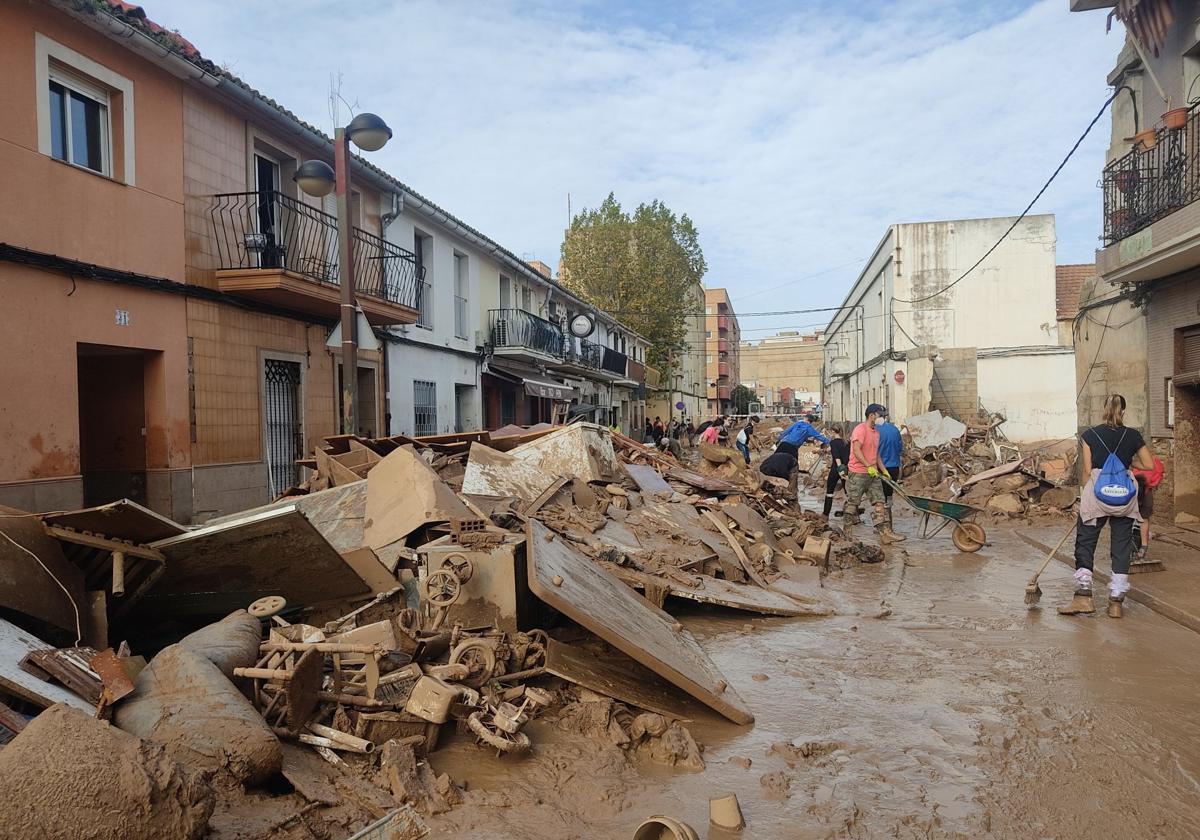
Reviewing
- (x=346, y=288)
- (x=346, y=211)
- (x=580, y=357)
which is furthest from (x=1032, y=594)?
(x=580, y=357)

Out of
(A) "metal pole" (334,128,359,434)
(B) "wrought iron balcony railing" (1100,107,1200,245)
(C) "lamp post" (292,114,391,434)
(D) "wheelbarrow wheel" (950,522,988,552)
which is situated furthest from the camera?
(B) "wrought iron balcony railing" (1100,107,1200,245)

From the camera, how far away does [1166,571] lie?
7.34 m

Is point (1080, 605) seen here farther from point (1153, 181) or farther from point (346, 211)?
point (346, 211)

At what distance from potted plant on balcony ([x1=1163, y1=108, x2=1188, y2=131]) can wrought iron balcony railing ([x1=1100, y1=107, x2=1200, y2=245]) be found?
41 millimetres

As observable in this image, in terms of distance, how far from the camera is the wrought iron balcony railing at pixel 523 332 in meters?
21.1

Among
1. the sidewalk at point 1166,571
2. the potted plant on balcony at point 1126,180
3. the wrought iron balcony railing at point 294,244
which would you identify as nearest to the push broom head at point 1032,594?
the sidewalk at point 1166,571

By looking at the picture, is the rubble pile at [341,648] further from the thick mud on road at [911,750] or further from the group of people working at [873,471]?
the group of people working at [873,471]

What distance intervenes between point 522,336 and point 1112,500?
17.5 m

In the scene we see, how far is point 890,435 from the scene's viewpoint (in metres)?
11.1

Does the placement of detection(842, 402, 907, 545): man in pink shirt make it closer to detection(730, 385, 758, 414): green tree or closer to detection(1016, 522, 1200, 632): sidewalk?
detection(1016, 522, 1200, 632): sidewalk

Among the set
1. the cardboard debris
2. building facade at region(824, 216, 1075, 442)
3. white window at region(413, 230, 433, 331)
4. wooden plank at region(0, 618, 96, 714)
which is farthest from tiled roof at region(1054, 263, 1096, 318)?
wooden plank at region(0, 618, 96, 714)

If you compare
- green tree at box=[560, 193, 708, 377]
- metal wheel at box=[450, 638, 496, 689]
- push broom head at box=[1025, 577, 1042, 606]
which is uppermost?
green tree at box=[560, 193, 708, 377]

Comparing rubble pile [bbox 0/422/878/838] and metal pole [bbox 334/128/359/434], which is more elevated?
metal pole [bbox 334/128/359/434]

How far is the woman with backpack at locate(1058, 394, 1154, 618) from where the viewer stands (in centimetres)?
587
